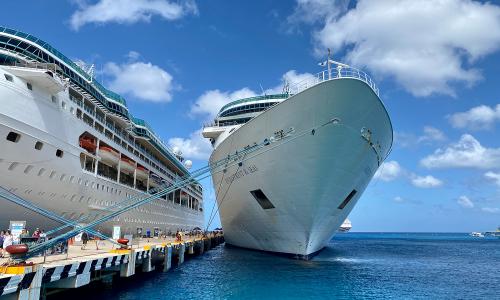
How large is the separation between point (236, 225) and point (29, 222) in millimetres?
11971

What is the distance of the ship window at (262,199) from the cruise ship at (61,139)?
5533mm

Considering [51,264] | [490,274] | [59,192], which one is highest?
[59,192]

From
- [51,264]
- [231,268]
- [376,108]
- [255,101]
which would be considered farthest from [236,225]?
[51,264]

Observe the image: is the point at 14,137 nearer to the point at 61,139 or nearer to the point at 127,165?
the point at 61,139

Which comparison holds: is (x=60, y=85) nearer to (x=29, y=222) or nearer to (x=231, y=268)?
(x=29, y=222)

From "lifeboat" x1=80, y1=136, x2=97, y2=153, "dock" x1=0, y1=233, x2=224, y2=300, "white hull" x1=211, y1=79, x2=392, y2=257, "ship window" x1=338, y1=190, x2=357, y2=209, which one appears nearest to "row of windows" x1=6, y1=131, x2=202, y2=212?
"lifeboat" x1=80, y1=136, x2=97, y2=153

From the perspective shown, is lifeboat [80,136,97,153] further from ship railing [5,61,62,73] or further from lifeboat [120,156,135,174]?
lifeboat [120,156,135,174]

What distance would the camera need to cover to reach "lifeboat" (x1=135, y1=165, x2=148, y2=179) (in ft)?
107

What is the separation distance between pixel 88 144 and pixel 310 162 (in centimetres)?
1398

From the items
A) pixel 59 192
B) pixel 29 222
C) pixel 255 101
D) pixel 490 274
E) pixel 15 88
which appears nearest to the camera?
pixel 15 88

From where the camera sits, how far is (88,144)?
22.7 m

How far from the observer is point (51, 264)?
9.55m

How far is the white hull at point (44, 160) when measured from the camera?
15352mm

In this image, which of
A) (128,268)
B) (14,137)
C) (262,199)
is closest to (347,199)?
(262,199)
